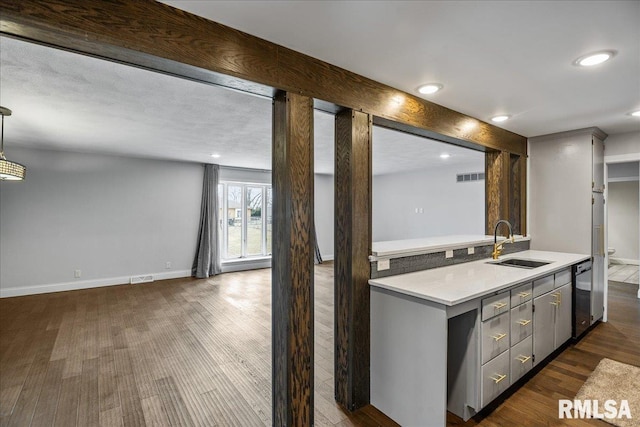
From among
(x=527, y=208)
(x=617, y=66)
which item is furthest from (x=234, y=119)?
(x=527, y=208)

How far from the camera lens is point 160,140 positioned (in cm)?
435

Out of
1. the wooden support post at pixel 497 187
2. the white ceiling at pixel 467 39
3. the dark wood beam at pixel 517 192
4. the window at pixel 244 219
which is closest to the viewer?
the white ceiling at pixel 467 39

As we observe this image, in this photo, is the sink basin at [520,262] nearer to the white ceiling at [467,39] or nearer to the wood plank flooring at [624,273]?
the white ceiling at [467,39]

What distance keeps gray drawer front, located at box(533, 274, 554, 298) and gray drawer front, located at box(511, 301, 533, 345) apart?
5.4 inches

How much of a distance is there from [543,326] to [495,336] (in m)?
0.90

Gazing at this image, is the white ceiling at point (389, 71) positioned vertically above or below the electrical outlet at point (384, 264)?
above

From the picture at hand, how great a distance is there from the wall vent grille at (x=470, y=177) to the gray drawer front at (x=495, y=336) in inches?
193

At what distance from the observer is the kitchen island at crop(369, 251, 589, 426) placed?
5.80 feet

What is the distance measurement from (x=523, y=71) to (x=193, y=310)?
451 cm

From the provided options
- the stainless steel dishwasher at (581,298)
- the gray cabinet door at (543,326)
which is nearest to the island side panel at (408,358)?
the gray cabinet door at (543,326)

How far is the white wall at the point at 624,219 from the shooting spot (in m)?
7.38

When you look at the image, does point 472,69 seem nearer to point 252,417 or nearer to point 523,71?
point 523,71

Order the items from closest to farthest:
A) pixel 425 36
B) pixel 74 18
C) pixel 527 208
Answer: pixel 74 18, pixel 425 36, pixel 527 208

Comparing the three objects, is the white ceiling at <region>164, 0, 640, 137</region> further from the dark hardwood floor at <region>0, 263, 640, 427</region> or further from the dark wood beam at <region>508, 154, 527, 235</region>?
the dark hardwood floor at <region>0, 263, 640, 427</region>
